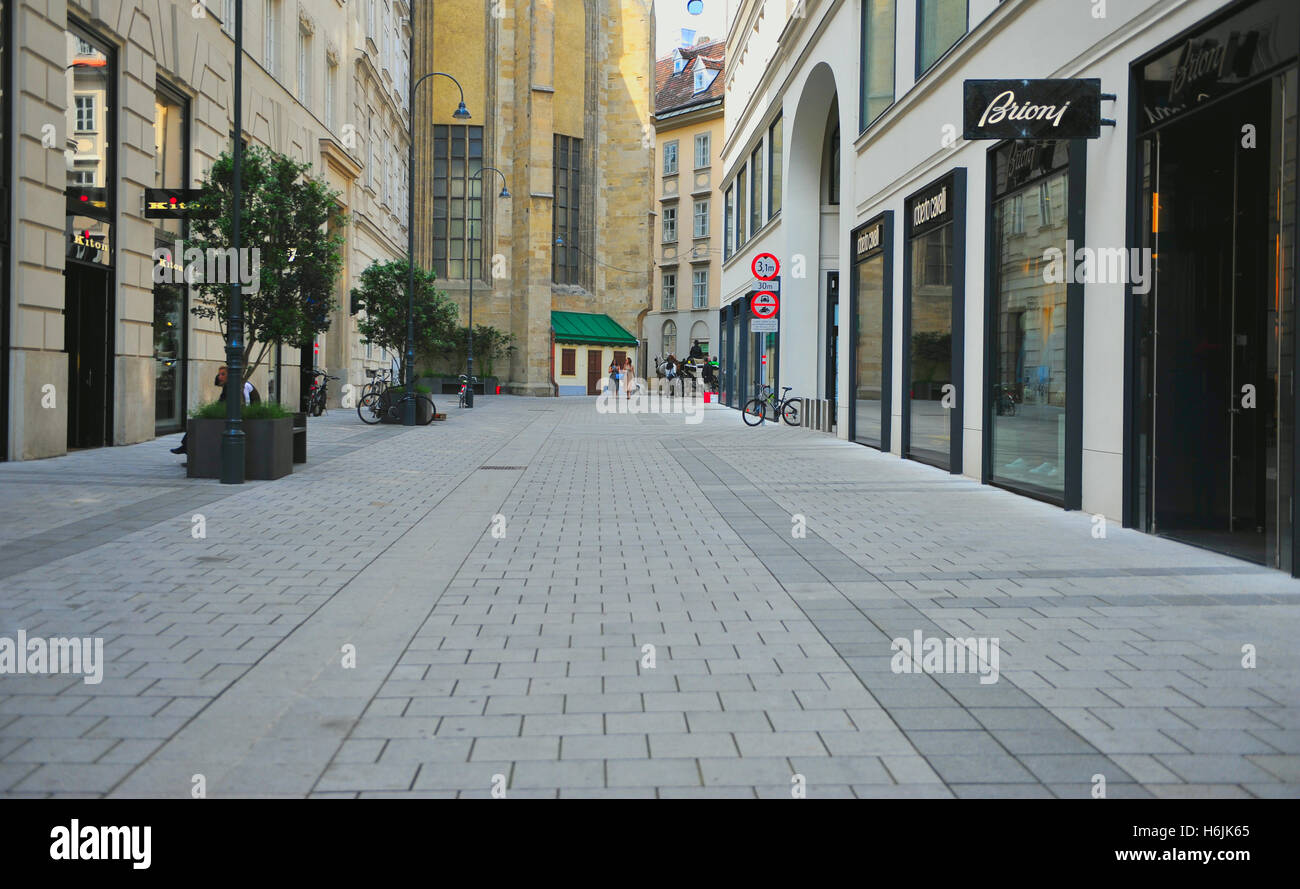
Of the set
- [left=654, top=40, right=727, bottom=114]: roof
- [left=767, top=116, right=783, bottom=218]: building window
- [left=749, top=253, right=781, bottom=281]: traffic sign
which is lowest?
[left=749, top=253, right=781, bottom=281]: traffic sign

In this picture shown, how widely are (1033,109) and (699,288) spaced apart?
58.1 meters

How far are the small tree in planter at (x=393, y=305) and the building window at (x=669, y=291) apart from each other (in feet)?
132

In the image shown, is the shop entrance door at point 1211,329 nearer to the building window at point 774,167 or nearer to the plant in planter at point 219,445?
the plant in planter at point 219,445

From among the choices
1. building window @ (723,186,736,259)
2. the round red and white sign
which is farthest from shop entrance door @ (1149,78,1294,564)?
building window @ (723,186,736,259)

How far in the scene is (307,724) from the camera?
4.46 metres

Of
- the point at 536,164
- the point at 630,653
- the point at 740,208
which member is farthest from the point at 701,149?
the point at 630,653

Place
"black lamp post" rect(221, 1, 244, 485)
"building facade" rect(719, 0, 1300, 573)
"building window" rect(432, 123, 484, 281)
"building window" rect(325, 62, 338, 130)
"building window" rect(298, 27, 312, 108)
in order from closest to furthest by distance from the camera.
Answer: "building facade" rect(719, 0, 1300, 573) → "black lamp post" rect(221, 1, 244, 485) → "building window" rect(298, 27, 312, 108) → "building window" rect(325, 62, 338, 130) → "building window" rect(432, 123, 484, 281)

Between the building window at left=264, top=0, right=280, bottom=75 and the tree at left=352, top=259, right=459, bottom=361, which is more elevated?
the building window at left=264, top=0, right=280, bottom=75

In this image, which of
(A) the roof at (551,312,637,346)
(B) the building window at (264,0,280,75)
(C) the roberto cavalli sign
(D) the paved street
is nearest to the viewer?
(D) the paved street

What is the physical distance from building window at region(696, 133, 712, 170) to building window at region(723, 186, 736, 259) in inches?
929

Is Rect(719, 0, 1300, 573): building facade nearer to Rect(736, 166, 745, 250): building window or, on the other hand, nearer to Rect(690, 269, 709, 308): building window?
Rect(736, 166, 745, 250): building window

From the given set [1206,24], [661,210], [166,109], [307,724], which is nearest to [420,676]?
[307,724]

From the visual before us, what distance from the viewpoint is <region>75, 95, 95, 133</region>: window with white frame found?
1619cm

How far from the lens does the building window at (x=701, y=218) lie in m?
67.2
